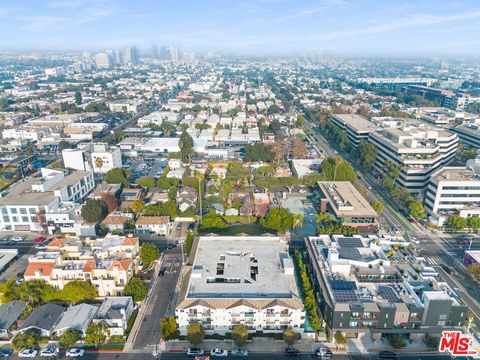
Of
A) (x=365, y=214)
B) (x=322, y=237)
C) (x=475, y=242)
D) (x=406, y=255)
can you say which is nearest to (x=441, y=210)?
(x=475, y=242)

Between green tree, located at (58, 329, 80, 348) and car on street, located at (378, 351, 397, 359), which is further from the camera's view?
car on street, located at (378, 351, 397, 359)

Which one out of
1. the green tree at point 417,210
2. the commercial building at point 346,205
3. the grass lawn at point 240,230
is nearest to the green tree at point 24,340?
the grass lawn at point 240,230

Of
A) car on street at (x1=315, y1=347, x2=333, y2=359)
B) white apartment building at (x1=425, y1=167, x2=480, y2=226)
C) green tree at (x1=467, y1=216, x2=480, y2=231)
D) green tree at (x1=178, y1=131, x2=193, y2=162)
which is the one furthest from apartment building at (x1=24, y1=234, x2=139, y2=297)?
green tree at (x1=467, y1=216, x2=480, y2=231)

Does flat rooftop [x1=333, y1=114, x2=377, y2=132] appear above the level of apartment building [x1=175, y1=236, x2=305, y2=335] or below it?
above

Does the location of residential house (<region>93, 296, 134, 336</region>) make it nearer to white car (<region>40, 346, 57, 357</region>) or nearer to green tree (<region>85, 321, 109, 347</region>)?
green tree (<region>85, 321, 109, 347</region>)

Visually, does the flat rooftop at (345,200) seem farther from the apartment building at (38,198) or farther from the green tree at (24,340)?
the apartment building at (38,198)

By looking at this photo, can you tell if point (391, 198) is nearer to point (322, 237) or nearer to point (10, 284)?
point (322, 237)
